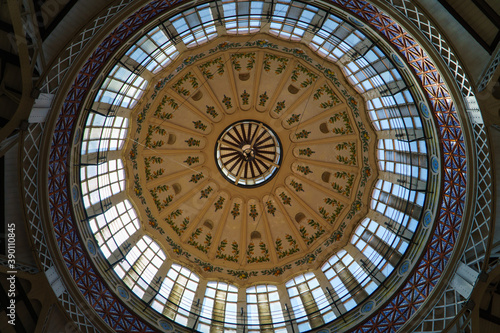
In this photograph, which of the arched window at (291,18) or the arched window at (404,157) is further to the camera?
the arched window at (404,157)

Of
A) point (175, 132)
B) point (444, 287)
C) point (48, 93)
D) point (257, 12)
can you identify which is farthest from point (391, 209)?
point (48, 93)

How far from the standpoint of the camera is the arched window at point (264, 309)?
64.4ft

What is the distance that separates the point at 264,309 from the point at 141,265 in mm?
7651

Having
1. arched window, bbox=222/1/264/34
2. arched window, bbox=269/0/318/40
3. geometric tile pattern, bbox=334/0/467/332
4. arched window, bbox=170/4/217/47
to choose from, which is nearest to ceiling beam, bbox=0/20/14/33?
arched window, bbox=170/4/217/47

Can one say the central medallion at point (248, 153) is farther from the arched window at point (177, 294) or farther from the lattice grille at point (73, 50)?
the lattice grille at point (73, 50)

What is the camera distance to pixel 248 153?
26281mm

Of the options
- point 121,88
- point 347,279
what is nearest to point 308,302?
point 347,279

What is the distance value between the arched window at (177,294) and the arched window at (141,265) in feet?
2.96

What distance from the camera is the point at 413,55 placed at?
14781 millimetres

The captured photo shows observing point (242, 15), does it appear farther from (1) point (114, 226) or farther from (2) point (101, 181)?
(1) point (114, 226)

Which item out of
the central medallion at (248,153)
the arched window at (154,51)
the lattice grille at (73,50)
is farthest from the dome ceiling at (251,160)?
the lattice grille at (73,50)

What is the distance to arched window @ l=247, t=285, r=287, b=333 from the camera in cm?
1964

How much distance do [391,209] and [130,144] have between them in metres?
16.2

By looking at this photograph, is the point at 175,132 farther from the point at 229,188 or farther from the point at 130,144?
the point at 229,188
